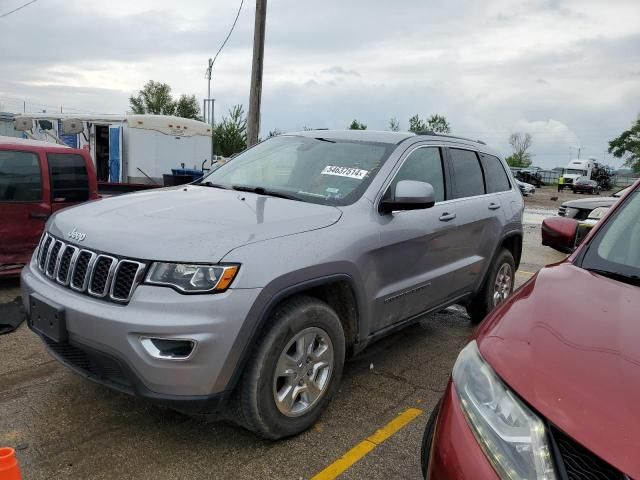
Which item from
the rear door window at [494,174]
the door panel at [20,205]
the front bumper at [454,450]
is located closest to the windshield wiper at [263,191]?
the front bumper at [454,450]

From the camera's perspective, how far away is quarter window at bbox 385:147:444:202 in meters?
3.85

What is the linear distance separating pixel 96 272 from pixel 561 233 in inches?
102

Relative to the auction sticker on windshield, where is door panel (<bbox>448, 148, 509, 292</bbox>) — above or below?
below

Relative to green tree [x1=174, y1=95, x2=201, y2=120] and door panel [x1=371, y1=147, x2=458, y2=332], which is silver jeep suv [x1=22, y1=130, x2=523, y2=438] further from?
green tree [x1=174, y1=95, x2=201, y2=120]

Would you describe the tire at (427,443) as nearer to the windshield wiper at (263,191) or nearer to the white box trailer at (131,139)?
the windshield wiper at (263,191)

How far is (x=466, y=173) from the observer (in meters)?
4.71

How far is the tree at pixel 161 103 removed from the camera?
165 ft

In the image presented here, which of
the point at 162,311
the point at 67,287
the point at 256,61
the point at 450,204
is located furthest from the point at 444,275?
the point at 256,61

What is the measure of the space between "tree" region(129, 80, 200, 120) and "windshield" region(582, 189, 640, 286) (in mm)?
50161

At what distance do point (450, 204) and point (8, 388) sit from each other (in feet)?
Result: 11.1

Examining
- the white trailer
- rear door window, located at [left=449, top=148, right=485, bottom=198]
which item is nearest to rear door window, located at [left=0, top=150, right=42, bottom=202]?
rear door window, located at [left=449, top=148, right=485, bottom=198]

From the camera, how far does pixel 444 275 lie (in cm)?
420

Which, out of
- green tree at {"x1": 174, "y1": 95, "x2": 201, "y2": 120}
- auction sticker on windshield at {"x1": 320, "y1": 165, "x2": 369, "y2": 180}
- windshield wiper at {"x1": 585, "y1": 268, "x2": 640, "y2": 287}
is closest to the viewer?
windshield wiper at {"x1": 585, "y1": 268, "x2": 640, "y2": 287}

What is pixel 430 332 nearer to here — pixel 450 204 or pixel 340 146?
pixel 450 204
